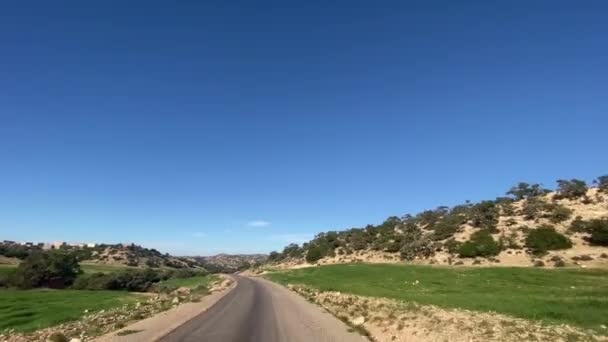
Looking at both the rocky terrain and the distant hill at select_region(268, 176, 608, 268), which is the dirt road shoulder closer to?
the rocky terrain

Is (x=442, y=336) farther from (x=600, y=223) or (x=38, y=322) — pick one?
(x=600, y=223)

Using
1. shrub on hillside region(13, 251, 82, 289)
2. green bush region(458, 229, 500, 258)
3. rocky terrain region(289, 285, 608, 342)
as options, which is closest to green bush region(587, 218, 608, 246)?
green bush region(458, 229, 500, 258)

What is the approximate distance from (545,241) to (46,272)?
111801 mm

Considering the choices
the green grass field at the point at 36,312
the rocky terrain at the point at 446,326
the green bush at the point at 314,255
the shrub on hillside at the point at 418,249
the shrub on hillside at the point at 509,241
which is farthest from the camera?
the green bush at the point at 314,255

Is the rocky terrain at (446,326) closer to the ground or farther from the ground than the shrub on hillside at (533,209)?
closer to the ground

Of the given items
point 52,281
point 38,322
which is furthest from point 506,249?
point 52,281

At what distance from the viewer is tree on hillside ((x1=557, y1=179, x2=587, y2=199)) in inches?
3860

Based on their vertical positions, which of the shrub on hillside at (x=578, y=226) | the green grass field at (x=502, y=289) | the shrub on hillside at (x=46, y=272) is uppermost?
the shrub on hillside at (x=578, y=226)

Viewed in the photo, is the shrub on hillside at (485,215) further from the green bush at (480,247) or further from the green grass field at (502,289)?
the green grass field at (502,289)

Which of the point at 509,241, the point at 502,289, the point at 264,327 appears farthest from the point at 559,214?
the point at 264,327

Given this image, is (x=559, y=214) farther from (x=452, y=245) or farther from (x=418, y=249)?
(x=418, y=249)

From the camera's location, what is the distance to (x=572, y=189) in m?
→ 99.4

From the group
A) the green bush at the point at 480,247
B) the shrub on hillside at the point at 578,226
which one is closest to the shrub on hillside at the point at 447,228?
the green bush at the point at 480,247

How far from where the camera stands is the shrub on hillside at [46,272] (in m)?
104
